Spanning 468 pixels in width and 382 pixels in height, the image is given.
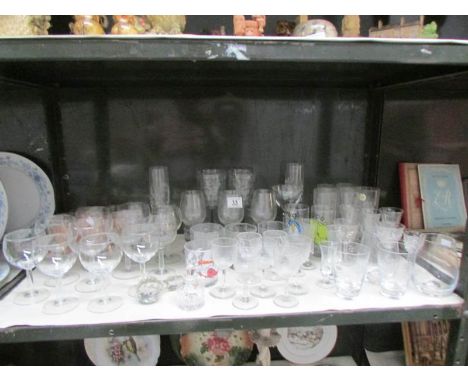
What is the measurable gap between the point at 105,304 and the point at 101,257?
0.36 ft

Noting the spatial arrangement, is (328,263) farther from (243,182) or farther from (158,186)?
(158,186)

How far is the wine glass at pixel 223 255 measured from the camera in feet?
2.69

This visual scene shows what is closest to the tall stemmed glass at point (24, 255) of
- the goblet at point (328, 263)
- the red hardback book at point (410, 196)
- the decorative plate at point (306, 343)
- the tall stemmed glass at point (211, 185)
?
the tall stemmed glass at point (211, 185)

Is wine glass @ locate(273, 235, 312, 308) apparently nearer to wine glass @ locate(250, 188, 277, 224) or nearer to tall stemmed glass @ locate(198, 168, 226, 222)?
wine glass @ locate(250, 188, 277, 224)

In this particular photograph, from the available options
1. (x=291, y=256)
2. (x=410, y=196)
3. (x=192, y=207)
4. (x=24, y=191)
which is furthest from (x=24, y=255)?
(x=410, y=196)

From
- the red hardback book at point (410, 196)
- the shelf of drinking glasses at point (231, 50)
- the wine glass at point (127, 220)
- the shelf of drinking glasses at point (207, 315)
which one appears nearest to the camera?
the shelf of drinking glasses at point (231, 50)

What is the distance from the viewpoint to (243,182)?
3.56 ft

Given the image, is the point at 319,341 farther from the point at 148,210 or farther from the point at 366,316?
the point at 148,210

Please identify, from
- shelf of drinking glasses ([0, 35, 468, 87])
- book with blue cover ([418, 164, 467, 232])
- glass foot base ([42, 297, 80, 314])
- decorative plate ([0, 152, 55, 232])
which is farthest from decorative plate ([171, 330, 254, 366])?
shelf of drinking glasses ([0, 35, 468, 87])

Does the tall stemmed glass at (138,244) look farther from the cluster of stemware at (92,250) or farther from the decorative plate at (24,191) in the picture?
the decorative plate at (24,191)

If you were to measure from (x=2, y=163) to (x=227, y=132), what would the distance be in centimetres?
70

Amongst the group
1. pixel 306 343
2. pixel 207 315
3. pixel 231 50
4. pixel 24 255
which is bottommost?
pixel 306 343

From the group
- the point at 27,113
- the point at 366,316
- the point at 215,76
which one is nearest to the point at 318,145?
the point at 215,76

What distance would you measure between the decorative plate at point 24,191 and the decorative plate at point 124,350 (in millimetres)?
497
